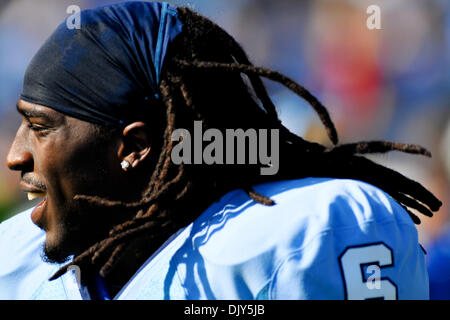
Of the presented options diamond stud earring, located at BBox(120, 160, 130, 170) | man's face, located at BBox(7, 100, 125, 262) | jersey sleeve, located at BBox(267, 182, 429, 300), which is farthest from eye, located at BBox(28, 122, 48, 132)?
jersey sleeve, located at BBox(267, 182, 429, 300)

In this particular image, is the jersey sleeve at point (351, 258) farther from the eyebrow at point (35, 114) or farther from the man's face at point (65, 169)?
the eyebrow at point (35, 114)

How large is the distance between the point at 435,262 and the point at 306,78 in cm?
159

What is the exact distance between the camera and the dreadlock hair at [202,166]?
1.52m

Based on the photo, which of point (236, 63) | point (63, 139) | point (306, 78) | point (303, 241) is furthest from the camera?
point (306, 78)

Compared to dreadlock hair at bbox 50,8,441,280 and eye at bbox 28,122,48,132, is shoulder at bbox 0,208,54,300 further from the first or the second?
eye at bbox 28,122,48,132

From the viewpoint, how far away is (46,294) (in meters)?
1.67

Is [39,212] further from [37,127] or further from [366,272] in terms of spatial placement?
[366,272]

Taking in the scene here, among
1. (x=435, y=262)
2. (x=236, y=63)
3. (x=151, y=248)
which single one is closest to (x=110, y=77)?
(x=236, y=63)

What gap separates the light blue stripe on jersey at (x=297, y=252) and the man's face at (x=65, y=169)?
21 centimetres

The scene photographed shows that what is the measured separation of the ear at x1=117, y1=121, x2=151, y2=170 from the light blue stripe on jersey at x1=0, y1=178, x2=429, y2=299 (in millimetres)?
236

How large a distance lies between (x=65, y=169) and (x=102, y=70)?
28 centimetres

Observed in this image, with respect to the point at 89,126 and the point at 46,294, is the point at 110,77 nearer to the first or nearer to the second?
the point at 89,126

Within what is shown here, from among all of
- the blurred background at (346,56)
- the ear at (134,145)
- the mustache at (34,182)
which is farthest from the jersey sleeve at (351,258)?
the blurred background at (346,56)

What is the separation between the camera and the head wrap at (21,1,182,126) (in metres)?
1.54
